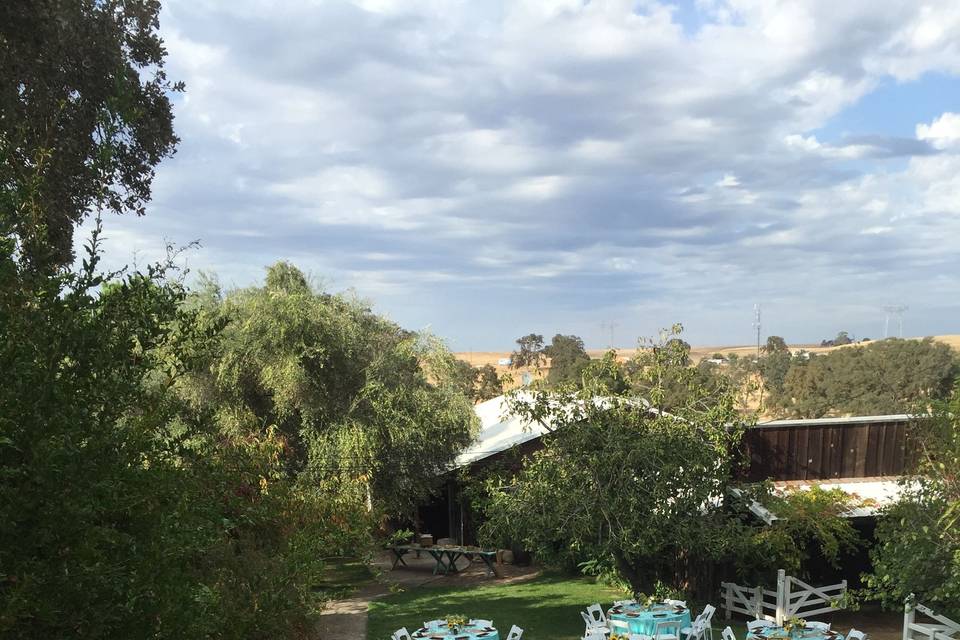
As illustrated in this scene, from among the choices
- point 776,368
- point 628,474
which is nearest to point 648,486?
point 628,474

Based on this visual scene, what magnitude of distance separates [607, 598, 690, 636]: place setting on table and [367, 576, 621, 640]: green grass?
4.95 ft

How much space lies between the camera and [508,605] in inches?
606

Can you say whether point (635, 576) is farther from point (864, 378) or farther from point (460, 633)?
point (864, 378)

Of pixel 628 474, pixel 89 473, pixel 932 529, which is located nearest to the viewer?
pixel 89 473

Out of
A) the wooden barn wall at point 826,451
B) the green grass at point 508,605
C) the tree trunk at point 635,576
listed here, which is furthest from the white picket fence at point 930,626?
the green grass at point 508,605

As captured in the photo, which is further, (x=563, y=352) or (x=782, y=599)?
(x=563, y=352)

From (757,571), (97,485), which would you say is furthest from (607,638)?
(97,485)

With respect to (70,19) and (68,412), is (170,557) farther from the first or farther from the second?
(70,19)

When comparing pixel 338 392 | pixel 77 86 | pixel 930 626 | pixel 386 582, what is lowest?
pixel 386 582

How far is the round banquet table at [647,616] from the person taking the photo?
1154cm

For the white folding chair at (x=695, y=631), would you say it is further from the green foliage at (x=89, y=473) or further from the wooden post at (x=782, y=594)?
the green foliage at (x=89, y=473)

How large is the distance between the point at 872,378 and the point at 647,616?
3477 centimetres

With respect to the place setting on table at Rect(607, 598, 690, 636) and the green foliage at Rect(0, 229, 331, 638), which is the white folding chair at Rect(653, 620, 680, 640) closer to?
the place setting on table at Rect(607, 598, 690, 636)

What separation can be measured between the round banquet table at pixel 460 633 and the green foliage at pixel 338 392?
15.8 ft
